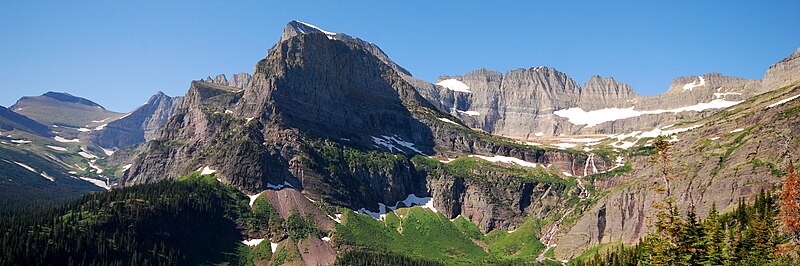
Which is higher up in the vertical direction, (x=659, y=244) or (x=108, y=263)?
(x=659, y=244)

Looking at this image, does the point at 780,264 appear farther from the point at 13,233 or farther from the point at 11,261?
the point at 13,233

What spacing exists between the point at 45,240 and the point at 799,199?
192 metres

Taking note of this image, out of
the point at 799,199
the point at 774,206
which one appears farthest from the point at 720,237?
the point at 774,206

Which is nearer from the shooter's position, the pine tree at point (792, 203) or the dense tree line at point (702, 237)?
the dense tree line at point (702, 237)

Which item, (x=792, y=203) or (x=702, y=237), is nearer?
(x=702, y=237)

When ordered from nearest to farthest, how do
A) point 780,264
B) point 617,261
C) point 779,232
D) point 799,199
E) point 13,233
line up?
1. point 799,199
2. point 780,264
3. point 779,232
4. point 617,261
5. point 13,233

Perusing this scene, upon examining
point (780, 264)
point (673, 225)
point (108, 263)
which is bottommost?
point (108, 263)

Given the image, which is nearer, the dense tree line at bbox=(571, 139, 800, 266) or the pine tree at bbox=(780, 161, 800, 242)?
the dense tree line at bbox=(571, 139, 800, 266)

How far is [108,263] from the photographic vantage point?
196 metres

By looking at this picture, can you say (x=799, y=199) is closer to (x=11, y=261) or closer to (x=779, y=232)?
(x=779, y=232)

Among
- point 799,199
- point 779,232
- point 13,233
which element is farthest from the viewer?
point 13,233

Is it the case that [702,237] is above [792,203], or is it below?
below

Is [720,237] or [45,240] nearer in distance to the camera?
[720,237]

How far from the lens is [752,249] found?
341 feet
